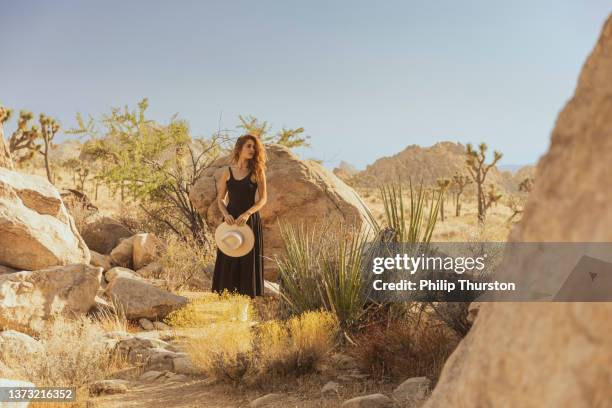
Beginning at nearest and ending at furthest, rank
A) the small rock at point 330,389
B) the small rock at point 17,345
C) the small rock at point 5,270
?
the small rock at point 330,389, the small rock at point 17,345, the small rock at point 5,270

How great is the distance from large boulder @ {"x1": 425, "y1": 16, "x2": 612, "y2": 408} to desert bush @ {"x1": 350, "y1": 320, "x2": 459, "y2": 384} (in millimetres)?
3031

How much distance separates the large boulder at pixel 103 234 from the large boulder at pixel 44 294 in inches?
171

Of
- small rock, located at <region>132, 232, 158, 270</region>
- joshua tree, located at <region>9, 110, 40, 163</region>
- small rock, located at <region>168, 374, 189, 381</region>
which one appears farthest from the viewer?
joshua tree, located at <region>9, 110, 40, 163</region>

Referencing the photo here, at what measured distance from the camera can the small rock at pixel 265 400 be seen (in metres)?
4.16

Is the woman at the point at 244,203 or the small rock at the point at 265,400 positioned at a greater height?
the woman at the point at 244,203

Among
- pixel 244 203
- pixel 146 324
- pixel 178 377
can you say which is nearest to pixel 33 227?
pixel 146 324

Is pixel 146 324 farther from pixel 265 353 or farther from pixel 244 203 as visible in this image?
pixel 265 353

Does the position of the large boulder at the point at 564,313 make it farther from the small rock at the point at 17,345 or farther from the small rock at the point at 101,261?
the small rock at the point at 101,261

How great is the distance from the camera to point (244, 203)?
6910 millimetres

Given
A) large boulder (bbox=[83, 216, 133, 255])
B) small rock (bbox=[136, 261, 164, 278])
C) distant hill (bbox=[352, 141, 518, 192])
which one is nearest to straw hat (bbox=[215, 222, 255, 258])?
small rock (bbox=[136, 261, 164, 278])

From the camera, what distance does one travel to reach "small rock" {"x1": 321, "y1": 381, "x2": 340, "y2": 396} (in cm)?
433

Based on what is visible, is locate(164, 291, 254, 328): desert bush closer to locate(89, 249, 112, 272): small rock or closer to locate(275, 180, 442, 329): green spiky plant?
locate(275, 180, 442, 329): green spiky plant

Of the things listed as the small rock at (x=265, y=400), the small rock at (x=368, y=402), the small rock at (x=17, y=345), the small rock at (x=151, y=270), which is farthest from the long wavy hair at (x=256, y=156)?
the small rock at (x=151, y=270)

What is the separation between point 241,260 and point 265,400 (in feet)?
9.42
